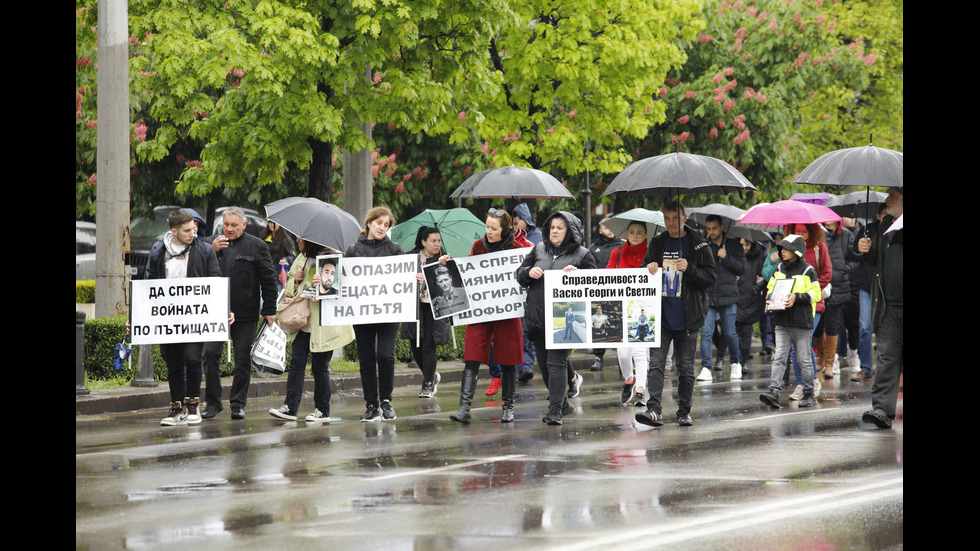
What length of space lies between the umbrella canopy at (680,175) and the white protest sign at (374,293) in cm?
221

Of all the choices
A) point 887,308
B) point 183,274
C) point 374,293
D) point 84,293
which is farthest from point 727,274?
point 84,293

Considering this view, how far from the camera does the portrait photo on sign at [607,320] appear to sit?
11.5 meters

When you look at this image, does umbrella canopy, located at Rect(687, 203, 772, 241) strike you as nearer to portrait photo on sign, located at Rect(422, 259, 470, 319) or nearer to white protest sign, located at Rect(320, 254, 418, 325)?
portrait photo on sign, located at Rect(422, 259, 470, 319)

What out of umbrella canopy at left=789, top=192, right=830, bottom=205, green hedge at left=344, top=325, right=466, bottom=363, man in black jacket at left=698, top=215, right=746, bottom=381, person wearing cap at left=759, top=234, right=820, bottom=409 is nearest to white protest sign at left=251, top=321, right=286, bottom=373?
green hedge at left=344, top=325, right=466, bottom=363

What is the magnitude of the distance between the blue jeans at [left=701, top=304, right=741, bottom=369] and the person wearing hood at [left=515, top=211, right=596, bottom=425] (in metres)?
4.96

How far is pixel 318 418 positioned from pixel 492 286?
205 cm

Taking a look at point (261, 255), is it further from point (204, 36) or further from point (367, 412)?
point (204, 36)

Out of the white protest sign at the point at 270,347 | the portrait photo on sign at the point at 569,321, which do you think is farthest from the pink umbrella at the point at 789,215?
the white protest sign at the point at 270,347

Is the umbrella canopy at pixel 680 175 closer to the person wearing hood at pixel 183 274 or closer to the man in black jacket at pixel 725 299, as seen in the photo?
the person wearing hood at pixel 183 274

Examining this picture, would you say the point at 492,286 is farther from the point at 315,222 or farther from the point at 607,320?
the point at 315,222

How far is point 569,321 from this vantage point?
1147cm

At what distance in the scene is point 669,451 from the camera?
9.55 metres

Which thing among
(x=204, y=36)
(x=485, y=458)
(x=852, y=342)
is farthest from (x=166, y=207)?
(x=485, y=458)

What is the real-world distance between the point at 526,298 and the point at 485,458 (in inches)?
107
